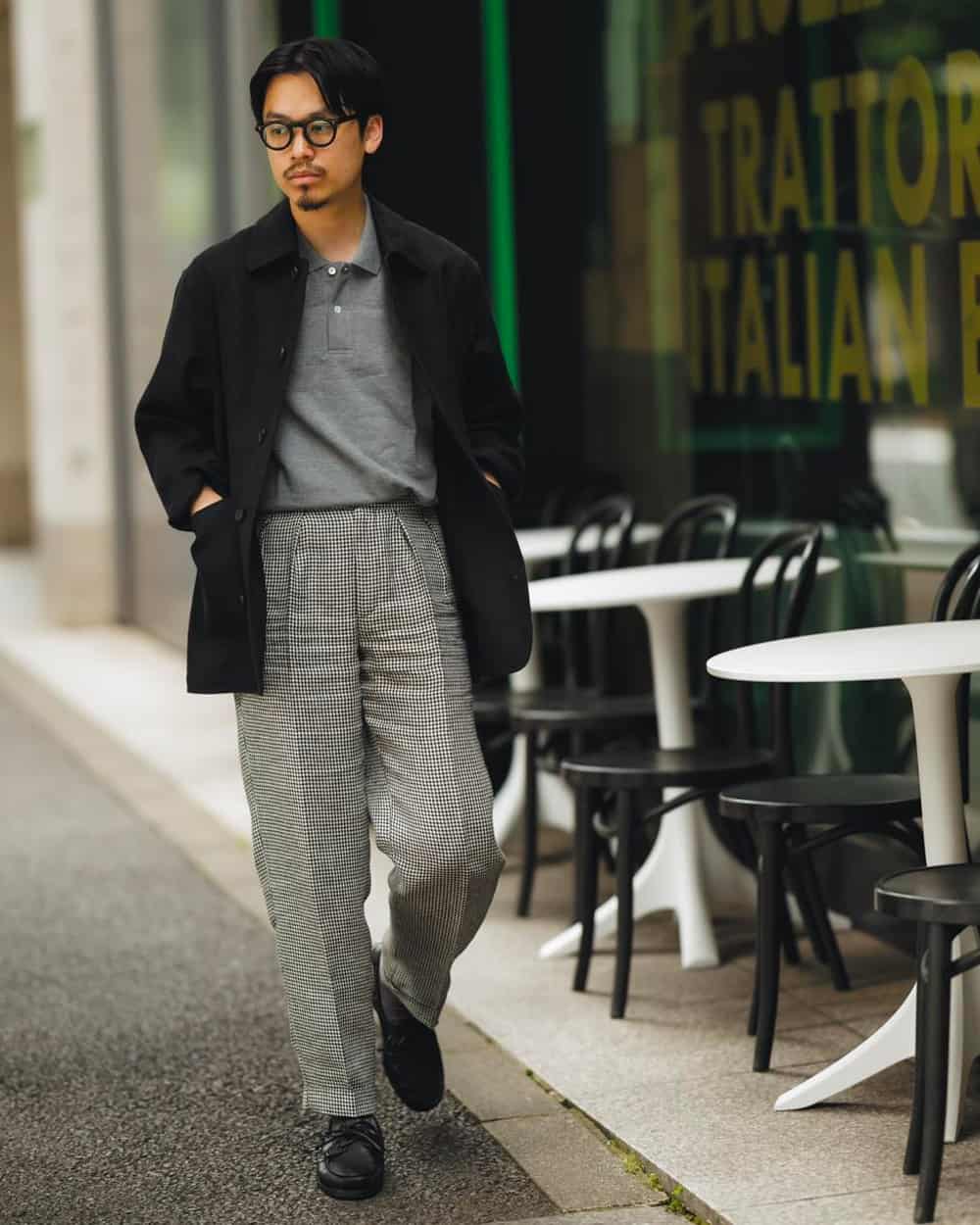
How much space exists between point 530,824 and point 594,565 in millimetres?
806

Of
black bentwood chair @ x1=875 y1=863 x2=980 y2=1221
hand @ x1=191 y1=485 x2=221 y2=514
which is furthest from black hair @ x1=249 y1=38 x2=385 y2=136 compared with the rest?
black bentwood chair @ x1=875 y1=863 x2=980 y2=1221

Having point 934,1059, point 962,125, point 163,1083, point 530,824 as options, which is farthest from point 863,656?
point 530,824

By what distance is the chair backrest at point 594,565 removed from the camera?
6.10 metres

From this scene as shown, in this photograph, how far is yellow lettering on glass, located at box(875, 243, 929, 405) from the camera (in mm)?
5582

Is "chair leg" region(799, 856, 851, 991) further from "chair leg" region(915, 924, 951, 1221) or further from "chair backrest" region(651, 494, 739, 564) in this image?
"chair leg" region(915, 924, 951, 1221)

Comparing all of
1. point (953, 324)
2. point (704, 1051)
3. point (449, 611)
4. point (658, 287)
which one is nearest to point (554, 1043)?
point (704, 1051)

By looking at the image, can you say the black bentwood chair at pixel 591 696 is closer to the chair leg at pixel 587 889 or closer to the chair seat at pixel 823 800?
the chair leg at pixel 587 889

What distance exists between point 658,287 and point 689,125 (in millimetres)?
532

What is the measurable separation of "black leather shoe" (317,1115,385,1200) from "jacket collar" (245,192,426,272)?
1.50 meters

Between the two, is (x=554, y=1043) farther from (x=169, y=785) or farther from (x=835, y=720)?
(x=169, y=785)

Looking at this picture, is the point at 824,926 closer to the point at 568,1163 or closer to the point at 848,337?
the point at 568,1163

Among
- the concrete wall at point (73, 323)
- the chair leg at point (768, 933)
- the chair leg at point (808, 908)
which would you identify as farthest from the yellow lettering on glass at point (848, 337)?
the concrete wall at point (73, 323)

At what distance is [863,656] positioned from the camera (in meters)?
3.90

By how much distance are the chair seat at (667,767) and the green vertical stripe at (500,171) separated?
2.70 meters
